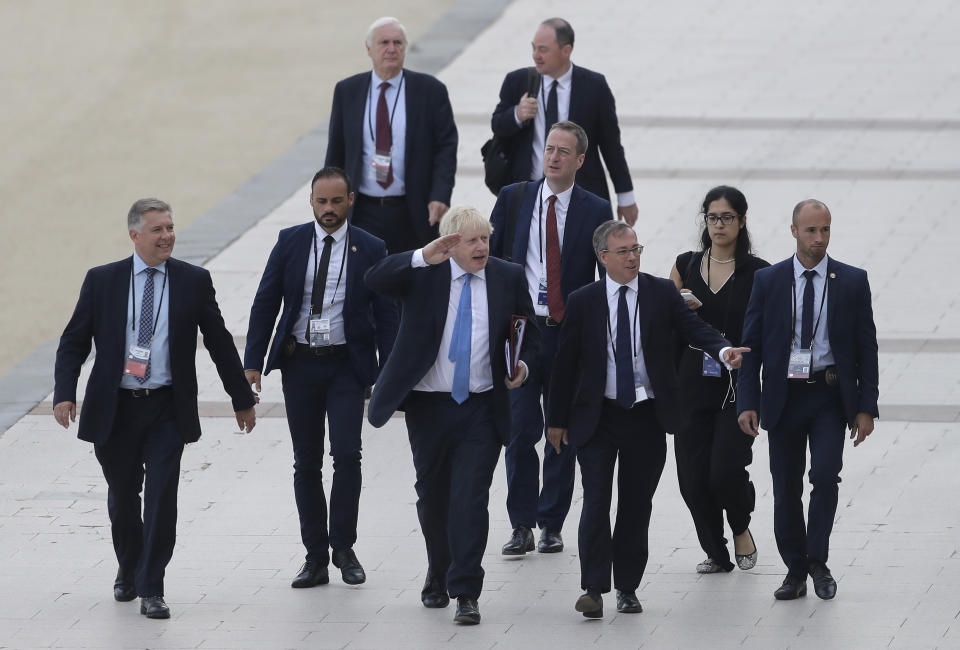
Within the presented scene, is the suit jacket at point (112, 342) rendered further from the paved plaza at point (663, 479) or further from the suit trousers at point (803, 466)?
the suit trousers at point (803, 466)

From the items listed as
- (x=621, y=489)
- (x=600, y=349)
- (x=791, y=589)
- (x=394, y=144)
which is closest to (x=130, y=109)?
(x=394, y=144)

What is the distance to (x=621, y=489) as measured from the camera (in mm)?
7891

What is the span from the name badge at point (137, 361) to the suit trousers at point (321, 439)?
79 cm

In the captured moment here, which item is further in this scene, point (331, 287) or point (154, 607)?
point (331, 287)

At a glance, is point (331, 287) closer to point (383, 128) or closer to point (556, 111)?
point (556, 111)

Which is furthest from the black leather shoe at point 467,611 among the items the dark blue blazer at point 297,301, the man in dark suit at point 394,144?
the man in dark suit at point 394,144

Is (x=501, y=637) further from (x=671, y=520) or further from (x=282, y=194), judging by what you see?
(x=282, y=194)

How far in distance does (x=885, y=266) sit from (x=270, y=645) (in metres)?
7.68

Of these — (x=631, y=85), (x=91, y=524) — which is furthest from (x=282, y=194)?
(x=91, y=524)

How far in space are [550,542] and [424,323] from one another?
1538mm

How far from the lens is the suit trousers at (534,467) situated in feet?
29.0

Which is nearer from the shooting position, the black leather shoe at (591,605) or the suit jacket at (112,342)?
the black leather shoe at (591,605)

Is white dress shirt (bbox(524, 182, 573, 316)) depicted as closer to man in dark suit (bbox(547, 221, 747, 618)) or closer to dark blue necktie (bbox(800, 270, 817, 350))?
man in dark suit (bbox(547, 221, 747, 618))

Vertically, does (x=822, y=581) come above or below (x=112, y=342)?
below
